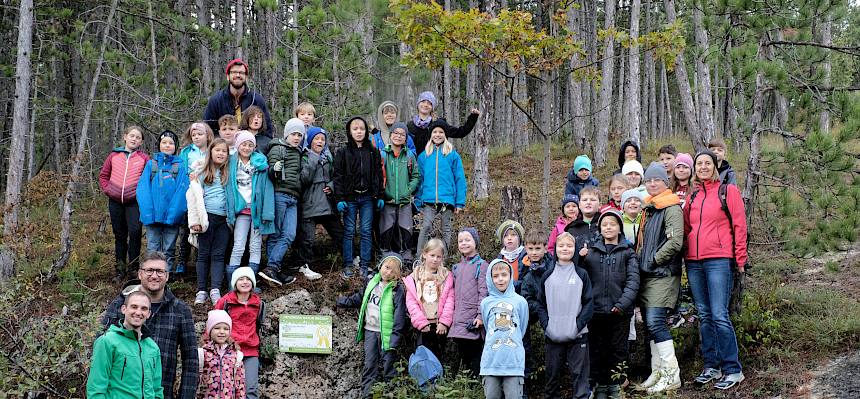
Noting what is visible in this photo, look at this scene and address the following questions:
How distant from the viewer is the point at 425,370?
6.50 m

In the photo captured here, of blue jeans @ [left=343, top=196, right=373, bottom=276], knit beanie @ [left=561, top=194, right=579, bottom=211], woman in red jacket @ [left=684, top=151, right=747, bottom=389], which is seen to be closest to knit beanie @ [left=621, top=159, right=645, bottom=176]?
knit beanie @ [left=561, top=194, right=579, bottom=211]

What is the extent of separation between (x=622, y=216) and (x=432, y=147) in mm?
2475

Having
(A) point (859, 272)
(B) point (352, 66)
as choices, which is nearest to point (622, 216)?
(A) point (859, 272)

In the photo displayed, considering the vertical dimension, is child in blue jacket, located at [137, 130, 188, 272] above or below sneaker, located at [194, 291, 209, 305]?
above

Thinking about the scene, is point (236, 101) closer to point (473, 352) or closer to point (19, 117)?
point (19, 117)

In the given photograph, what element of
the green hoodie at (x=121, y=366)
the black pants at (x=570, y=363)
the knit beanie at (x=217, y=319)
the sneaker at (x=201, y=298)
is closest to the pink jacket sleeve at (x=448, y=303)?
the black pants at (x=570, y=363)

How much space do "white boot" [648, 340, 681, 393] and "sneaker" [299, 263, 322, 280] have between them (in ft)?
13.2

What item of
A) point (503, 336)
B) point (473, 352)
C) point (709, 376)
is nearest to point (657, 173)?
point (709, 376)

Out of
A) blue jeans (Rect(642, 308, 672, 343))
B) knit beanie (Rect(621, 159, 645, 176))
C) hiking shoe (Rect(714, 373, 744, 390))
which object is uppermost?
knit beanie (Rect(621, 159, 645, 176))

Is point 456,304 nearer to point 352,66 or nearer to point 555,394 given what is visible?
point 555,394

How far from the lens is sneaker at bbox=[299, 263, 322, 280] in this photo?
328 inches

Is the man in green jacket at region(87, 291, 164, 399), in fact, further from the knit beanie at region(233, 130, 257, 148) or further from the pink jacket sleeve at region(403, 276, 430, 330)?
the knit beanie at region(233, 130, 257, 148)

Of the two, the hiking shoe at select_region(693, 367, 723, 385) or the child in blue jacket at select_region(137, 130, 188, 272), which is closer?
the hiking shoe at select_region(693, 367, 723, 385)

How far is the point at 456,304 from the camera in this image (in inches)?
268
